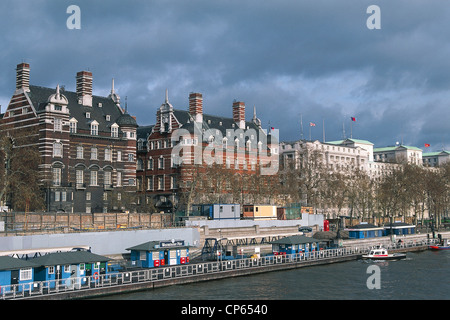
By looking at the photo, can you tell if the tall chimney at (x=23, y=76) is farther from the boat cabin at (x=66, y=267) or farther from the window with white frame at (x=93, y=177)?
the boat cabin at (x=66, y=267)

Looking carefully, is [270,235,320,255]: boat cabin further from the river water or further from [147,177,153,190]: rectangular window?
[147,177,153,190]: rectangular window

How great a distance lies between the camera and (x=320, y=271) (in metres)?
61.1

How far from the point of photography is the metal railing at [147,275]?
135ft

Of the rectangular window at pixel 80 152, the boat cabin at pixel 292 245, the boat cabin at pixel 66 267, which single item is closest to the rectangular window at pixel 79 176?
the rectangular window at pixel 80 152

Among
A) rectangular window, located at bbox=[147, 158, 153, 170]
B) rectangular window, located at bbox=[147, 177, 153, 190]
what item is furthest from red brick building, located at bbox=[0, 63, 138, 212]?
rectangular window, located at bbox=[147, 177, 153, 190]

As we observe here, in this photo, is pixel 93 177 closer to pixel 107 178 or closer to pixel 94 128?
pixel 107 178

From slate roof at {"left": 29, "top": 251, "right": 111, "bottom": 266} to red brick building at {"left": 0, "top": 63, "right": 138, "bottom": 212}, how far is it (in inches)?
1464

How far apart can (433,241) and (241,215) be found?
35.1m

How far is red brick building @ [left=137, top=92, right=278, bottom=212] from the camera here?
10169 centimetres

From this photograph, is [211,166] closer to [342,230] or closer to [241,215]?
[241,215]

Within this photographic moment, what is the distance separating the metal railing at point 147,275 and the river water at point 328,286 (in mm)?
1586

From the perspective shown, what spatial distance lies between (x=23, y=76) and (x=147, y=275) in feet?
170

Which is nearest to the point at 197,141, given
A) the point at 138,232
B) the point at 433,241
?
the point at 138,232
